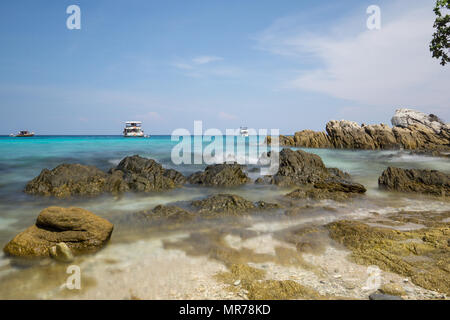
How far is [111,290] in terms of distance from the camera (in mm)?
3389

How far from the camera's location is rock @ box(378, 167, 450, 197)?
936 centimetres

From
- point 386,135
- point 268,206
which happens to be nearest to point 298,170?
point 268,206

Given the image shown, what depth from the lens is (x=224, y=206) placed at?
730cm

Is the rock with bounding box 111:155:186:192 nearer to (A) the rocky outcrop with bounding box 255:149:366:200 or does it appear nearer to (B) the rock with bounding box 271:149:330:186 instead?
(A) the rocky outcrop with bounding box 255:149:366:200

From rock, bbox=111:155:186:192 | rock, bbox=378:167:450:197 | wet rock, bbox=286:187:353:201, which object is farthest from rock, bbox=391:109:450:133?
rock, bbox=111:155:186:192

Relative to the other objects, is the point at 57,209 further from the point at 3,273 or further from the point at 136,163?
the point at 136,163

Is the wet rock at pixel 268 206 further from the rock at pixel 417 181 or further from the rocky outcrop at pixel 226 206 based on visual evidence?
the rock at pixel 417 181

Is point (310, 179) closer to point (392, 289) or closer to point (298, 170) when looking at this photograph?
point (298, 170)

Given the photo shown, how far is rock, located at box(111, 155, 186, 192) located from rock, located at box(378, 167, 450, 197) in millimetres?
8825

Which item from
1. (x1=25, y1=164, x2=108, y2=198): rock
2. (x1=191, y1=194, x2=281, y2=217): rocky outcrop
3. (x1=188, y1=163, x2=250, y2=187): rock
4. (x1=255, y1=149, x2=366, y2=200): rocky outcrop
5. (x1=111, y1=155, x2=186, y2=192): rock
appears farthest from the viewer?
(x1=188, y1=163, x2=250, y2=187): rock

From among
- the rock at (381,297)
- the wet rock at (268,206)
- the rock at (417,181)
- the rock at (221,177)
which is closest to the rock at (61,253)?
the rock at (381,297)

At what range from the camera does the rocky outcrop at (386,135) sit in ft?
126

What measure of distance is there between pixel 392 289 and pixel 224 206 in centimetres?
461
